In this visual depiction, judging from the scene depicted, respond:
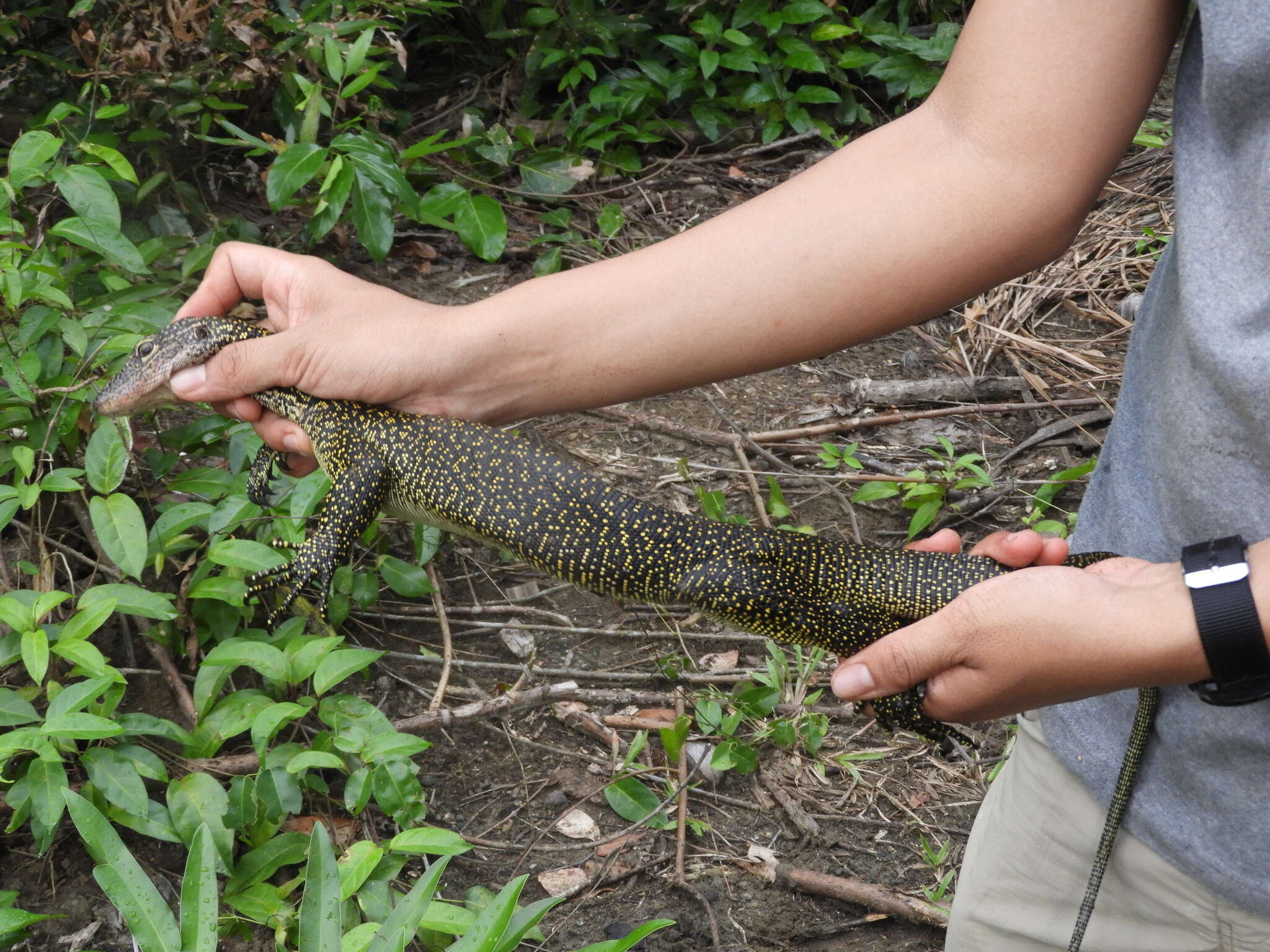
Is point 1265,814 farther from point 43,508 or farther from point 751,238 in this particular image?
point 43,508

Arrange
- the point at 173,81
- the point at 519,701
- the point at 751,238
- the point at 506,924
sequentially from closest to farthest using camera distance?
the point at 506,924 → the point at 751,238 → the point at 519,701 → the point at 173,81

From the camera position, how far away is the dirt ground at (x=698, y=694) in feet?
13.0

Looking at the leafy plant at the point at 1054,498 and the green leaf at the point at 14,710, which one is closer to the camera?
the green leaf at the point at 14,710

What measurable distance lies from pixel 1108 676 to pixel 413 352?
2378 mm

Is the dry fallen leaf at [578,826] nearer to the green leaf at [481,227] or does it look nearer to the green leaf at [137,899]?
the green leaf at [137,899]

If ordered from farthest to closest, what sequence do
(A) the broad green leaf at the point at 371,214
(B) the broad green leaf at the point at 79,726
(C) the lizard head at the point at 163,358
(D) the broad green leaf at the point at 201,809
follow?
(A) the broad green leaf at the point at 371,214
(C) the lizard head at the point at 163,358
(D) the broad green leaf at the point at 201,809
(B) the broad green leaf at the point at 79,726

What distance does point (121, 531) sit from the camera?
11.7 ft

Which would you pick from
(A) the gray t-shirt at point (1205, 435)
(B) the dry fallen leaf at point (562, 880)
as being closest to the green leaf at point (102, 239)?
(B) the dry fallen leaf at point (562, 880)

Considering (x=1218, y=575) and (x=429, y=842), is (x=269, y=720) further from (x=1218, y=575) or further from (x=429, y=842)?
(x=1218, y=575)

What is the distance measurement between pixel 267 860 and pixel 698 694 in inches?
76.3

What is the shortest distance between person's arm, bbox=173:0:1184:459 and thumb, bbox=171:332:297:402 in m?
0.49

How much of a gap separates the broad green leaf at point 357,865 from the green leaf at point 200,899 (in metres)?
0.68

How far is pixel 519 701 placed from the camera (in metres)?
4.23

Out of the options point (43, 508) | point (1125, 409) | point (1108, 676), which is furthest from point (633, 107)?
point (1108, 676)
